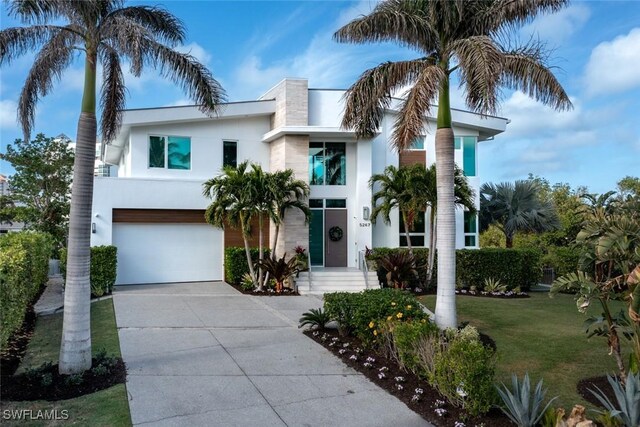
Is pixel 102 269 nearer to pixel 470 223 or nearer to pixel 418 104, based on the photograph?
pixel 418 104

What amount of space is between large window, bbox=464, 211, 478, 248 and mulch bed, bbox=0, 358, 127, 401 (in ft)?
50.7

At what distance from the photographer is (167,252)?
17.3 metres

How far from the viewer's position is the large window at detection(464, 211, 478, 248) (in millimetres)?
19656

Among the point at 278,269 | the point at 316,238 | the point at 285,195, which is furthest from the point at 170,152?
the point at 316,238

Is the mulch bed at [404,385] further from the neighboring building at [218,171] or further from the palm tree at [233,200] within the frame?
the neighboring building at [218,171]

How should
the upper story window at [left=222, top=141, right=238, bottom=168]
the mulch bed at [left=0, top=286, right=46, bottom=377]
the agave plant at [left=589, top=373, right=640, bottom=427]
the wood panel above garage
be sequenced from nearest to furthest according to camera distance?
the agave plant at [left=589, top=373, right=640, bottom=427]
the mulch bed at [left=0, top=286, right=46, bottom=377]
the wood panel above garage
the upper story window at [left=222, top=141, right=238, bottom=168]

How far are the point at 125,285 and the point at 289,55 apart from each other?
933 cm

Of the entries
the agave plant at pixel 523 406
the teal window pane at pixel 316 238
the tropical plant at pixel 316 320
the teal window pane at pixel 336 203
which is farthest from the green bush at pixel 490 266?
the agave plant at pixel 523 406

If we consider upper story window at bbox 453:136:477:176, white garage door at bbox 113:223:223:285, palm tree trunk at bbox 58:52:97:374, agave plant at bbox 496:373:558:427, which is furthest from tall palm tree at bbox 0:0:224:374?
upper story window at bbox 453:136:477:176

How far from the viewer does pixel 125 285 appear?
16.5 m

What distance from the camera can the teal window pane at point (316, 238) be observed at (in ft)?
59.3

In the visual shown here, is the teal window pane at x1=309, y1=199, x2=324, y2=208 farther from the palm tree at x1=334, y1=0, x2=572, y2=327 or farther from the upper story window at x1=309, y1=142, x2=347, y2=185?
the palm tree at x1=334, y1=0, x2=572, y2=327

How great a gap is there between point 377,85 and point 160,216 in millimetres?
10450

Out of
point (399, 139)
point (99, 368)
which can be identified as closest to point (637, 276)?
point (399, 139)
